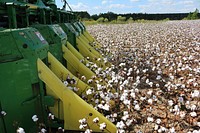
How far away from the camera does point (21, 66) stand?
4422 millimetres

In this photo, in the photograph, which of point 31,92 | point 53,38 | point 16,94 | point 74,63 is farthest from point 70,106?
point 74,63

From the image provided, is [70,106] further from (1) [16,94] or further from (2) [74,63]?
(2) [74,63]

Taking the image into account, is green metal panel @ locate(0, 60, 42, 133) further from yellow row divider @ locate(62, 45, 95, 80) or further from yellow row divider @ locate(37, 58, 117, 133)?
yellow row divider @ locate(62, 45, 95, 80)

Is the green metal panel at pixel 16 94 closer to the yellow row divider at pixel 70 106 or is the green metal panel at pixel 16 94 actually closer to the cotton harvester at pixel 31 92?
the cotton harvester at pixel 31 92

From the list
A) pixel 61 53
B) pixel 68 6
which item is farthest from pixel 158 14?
pixel 61 53

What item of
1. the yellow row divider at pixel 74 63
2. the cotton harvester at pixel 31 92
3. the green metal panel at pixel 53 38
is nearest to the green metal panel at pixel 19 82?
the cotton harvester at pixel 31 92

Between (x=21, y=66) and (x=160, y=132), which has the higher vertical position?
(x=21, y=66)

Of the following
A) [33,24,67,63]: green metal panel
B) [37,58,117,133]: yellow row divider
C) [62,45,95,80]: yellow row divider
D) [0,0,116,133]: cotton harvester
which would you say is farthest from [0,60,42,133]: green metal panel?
[62,45,95,80]: yellow row divider

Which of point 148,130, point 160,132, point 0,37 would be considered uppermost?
point 0,37

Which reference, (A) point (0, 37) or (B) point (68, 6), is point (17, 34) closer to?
(A) point (0, 37)

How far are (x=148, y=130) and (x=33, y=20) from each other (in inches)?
208

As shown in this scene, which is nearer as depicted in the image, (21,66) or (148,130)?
(21,66)

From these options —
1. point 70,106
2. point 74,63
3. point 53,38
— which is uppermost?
point 53,38

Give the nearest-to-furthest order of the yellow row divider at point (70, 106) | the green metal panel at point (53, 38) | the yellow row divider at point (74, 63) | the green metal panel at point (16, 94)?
the green metal panel at point (16, 94), the yellow row divider at point (70, 106), the green metal panel at point (53, 38), the yellow row divider at point (74, 63)
